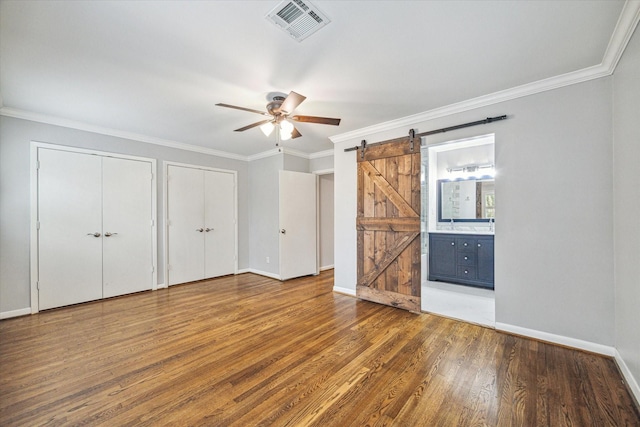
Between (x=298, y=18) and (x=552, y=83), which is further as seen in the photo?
(x=552, y=83)

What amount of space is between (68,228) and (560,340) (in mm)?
5818

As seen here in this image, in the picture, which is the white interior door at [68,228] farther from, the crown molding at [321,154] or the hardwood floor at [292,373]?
the crown molding at [321,154]

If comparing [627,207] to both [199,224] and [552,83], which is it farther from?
[199,224]

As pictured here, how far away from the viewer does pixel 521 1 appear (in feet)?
5.21

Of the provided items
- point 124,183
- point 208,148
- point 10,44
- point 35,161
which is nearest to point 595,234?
point 10,44

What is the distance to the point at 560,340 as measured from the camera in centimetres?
243

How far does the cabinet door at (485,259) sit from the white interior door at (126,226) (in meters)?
5.41

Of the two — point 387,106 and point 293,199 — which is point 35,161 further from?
point 387,106

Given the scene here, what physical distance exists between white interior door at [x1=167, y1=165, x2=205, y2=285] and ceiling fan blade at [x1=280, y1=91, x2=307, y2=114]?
2.99 m

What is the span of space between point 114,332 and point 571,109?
16.3 ft

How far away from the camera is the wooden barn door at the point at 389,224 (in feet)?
11.1

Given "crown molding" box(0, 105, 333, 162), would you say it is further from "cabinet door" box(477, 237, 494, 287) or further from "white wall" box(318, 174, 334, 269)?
"cabinet door" box(477, 237, 494, 287)

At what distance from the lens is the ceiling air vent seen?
1.61m

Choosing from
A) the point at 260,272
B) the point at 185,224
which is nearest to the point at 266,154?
the point at 185,224
